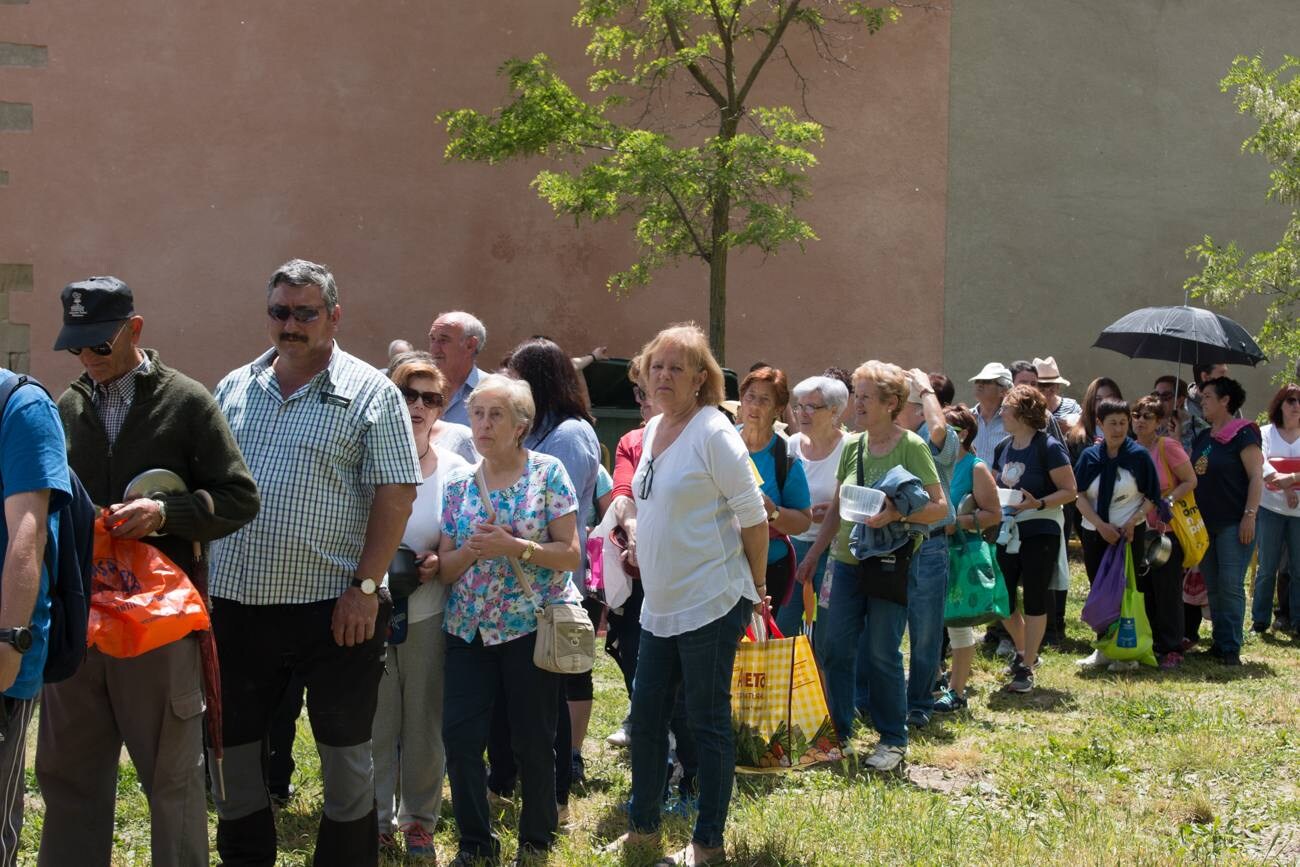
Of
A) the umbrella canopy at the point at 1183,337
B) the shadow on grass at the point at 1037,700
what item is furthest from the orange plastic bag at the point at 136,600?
the umbrella canopy at the point at 1183,337

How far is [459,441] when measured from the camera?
5.43 meters

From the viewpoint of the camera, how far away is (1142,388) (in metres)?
17.3

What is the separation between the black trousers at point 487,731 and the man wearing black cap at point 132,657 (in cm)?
104

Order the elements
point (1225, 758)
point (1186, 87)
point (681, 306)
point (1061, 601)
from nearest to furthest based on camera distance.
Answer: point (1225, 758) → point (1061, 601) → point (681, 306) → point (1186, 87)

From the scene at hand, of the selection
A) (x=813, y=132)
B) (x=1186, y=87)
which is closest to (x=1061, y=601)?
(x=813, y=132)

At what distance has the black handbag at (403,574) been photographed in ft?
15.1

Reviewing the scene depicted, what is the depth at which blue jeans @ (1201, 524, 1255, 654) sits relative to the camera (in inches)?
346

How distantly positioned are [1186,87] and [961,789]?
46.6ft

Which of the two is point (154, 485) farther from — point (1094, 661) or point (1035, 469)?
point (1094, 661)

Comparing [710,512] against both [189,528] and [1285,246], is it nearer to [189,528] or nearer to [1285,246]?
[189,528]

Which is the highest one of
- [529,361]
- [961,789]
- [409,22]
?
[409,22]

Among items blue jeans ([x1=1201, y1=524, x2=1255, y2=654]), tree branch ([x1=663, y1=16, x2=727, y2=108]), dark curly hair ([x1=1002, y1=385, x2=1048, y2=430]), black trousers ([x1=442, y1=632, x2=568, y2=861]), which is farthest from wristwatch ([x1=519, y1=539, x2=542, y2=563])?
tree branch ([x1=663, y1=16, x2=727, y2=108])

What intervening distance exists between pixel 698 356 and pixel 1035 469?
4226mm

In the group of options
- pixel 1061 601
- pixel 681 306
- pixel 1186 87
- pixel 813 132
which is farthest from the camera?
pixel 1186 87
